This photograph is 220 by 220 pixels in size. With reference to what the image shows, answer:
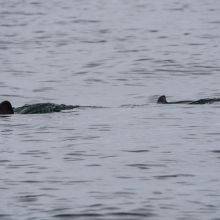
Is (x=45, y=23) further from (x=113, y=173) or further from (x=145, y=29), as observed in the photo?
(x=113, y=173)

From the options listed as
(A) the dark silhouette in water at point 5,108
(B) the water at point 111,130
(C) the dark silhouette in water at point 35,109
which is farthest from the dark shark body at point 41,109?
(A) the dark silhouette in water at point 5,108

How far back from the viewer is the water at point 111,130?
13.2 m

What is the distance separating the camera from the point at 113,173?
14.7 metres

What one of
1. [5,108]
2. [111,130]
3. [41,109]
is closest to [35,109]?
[41,109]

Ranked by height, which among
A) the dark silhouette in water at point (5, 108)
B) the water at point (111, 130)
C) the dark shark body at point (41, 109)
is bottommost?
the water at point (111, 130)

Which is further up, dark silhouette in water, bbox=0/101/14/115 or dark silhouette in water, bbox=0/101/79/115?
dark silhouette in water, bbox=0/101/14/115

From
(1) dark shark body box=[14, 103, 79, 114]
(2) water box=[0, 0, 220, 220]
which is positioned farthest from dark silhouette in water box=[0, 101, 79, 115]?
(2) water box=[0, 0, 220, 220]

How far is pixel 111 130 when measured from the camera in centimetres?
1877

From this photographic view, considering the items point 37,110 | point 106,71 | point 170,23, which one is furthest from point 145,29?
point 37,110

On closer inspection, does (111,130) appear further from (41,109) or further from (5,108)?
(41,109)

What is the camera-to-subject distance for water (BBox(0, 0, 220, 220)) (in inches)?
520

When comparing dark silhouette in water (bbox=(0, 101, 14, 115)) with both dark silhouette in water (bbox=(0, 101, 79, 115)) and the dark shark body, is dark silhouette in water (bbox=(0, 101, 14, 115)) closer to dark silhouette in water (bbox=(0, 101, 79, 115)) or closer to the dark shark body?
dark silhouette in water (bbox=(0, 101, 79, 115))

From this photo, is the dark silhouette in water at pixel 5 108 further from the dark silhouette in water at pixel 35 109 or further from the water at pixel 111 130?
the water at pixel 111 130

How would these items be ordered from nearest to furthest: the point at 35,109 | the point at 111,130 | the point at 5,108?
1. the point at 111,130
2. the point at 5,108
3. the point at 35,109
